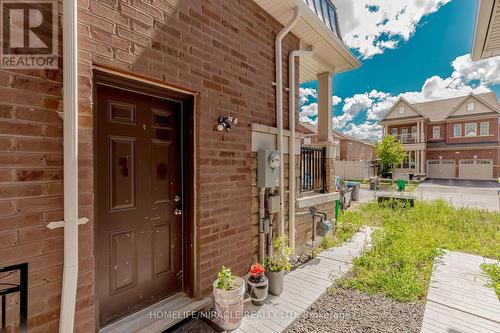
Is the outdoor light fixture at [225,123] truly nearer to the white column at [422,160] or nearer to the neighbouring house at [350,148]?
the neighbouring house at [350,148]

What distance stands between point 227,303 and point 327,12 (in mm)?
5356

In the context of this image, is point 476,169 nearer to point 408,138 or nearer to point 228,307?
point 408,138

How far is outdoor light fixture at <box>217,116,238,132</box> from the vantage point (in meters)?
3.00

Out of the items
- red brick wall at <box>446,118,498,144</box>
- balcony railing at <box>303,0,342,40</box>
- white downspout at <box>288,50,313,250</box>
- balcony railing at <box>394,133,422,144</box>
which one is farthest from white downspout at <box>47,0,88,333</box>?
red brick wall at <box>446,118,498,144</box>

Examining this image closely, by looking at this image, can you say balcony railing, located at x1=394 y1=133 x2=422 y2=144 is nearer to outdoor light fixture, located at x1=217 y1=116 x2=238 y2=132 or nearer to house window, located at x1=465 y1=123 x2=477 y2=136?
house window, located at x1=465 y1=123 x2=477 y2=136

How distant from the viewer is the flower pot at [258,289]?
296 centimetres

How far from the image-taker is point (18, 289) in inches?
61.6

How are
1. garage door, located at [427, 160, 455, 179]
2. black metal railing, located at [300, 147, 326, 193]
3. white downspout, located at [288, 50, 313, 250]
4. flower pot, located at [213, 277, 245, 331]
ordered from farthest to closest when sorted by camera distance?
garage door, located at [427, 160, 455, 179], black metal railing, located at [300, 147, 326, 193], white downspout, located at [288, 50, 313, 250], flower pot, located at [213, 277, 245, 331]

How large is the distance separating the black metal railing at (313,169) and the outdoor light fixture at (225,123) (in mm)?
2394

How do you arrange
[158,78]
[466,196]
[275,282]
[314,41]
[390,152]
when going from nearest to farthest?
[158,78] → [275,282] → [314,41] → [466,196] → [390,152]

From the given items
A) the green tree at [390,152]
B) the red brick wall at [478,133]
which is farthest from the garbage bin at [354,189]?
the red brick wall at [478,133]

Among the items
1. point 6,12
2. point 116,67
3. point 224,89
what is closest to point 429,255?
point 224,89

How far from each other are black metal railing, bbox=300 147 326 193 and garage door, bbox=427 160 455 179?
27694 millimetres

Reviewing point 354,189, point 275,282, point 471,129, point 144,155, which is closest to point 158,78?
point 144,155
